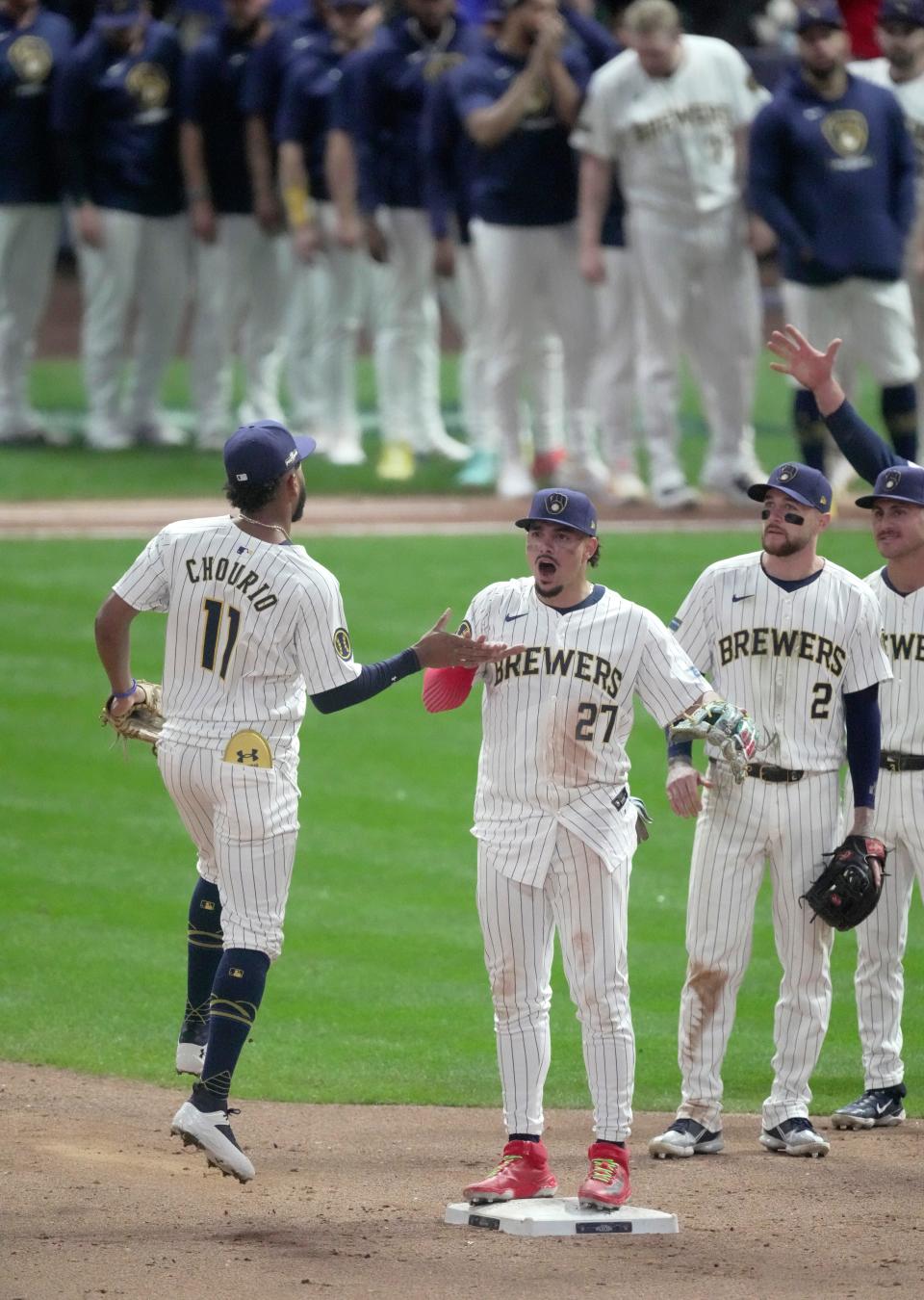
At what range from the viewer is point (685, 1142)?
6.45 meters

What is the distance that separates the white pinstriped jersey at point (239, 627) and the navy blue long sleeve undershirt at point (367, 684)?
0.09 ft

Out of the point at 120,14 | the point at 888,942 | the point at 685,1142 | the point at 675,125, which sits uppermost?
the point at 120,14

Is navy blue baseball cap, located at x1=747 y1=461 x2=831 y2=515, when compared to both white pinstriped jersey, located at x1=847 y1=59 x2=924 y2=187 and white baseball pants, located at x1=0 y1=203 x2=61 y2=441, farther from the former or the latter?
white baseball pants, located at x1=0 y1=203 x2=61 y2=441

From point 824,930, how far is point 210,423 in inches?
395

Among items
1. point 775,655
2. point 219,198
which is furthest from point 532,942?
point 219,198

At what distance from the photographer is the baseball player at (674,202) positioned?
12.6 m

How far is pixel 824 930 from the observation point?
21.2 ft

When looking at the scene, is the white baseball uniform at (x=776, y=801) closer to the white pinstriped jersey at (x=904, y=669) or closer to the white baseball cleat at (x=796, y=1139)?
the white baseball cleat at (x=796, y=1139)

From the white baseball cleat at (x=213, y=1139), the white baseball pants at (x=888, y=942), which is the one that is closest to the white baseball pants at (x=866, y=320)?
the white baseball pants at (x=888, y=942)

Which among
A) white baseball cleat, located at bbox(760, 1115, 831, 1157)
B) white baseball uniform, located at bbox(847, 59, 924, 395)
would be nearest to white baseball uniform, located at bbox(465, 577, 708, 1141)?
white baseball cleat, located at bbox(760, 1115, 831, 1157)

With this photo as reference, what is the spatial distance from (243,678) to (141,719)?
681 millimetres

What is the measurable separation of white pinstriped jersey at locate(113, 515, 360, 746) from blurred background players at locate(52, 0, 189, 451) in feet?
31.4

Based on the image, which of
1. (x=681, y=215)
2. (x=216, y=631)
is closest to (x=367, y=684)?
(x=216, y=631)

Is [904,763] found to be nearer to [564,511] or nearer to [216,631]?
[564,511]
